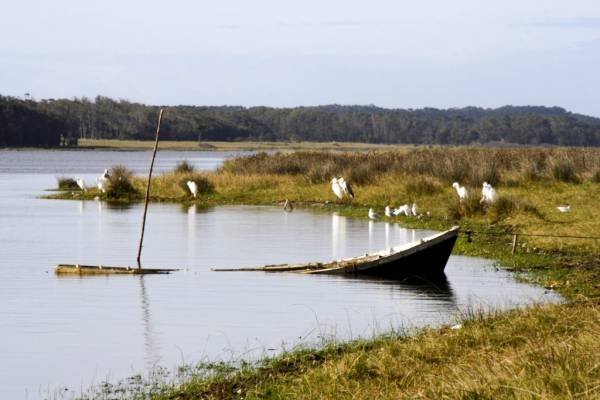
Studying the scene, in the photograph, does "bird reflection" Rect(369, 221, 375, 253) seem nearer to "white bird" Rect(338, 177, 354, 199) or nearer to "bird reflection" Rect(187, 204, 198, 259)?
"bird reflection" Rect(187, 204, 198, 259)

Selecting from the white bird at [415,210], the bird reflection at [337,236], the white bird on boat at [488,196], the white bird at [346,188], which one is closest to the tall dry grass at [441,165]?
the white bird at [346,188]

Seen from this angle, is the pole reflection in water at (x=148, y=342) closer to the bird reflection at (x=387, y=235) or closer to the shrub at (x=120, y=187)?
the bird reflection at (x=387, y=235)

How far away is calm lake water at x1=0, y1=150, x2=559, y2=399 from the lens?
14.3 m

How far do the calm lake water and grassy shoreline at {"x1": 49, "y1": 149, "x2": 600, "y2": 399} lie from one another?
4.05 feet

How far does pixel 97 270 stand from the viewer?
21.3m

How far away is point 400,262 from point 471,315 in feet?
20.9

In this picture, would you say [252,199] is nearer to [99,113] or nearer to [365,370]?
[365,370]

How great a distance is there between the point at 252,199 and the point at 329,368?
104 feet

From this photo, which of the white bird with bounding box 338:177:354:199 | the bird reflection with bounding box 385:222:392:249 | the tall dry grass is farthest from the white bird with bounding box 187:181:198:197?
the bird reflection with bounding box 385:222:392:249

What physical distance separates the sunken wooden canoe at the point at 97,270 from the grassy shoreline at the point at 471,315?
6594 mm

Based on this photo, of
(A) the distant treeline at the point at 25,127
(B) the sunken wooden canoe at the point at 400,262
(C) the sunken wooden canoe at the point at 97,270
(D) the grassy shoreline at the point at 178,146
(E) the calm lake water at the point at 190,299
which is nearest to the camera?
(E) the calm lake water at the point at 190,299

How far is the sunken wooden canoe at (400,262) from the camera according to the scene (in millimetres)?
20297

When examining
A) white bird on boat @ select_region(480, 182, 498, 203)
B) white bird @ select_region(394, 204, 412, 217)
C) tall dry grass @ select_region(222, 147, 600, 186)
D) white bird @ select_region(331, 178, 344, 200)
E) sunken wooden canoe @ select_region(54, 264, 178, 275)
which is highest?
tall dry grass @ select_region(222, 147, 600, 186)

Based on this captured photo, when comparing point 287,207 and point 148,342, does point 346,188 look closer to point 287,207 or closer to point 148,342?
point 287,207
